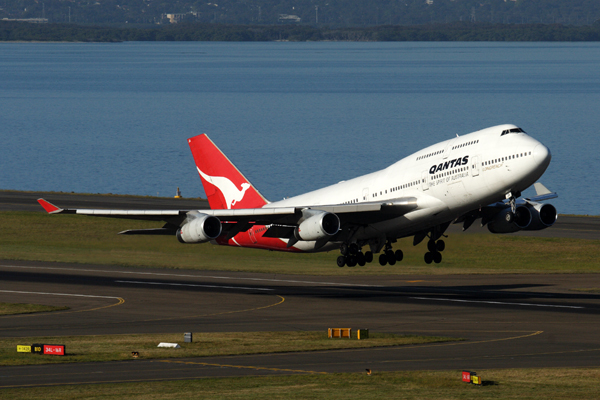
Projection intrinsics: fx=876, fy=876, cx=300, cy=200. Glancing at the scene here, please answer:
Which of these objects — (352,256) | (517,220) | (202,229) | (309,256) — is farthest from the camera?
(309,256)

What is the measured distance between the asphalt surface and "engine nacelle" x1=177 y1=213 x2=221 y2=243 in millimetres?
5733

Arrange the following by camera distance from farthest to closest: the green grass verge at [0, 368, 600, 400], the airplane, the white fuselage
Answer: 1. the airplane
2. the white fuselage
3. the green grass verge at [0, 368, 600, 400]

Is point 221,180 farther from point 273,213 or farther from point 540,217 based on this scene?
point 540,217

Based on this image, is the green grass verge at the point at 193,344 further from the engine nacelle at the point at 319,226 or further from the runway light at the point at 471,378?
the runway light at the point at 471,378

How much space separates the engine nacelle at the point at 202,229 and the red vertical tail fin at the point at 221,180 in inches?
524

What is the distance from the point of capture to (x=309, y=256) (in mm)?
107125

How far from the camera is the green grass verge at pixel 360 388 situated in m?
38.5

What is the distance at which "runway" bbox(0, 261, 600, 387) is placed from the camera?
4559cm

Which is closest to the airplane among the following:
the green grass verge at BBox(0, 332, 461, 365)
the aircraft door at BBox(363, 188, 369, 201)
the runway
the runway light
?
the aircraft door at BBox(363, 188, 369, 201)

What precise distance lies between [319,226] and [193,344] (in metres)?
14.0

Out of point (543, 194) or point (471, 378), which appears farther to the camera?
point (543, 194)

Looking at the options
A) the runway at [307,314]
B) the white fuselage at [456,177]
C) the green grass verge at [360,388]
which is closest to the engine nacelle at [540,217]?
the runway at [307,314]

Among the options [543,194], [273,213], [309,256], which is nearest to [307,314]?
[273,213]

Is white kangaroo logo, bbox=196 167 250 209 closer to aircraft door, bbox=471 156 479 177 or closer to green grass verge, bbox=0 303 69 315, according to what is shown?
green grass verge, bbox=0 303 69 315
